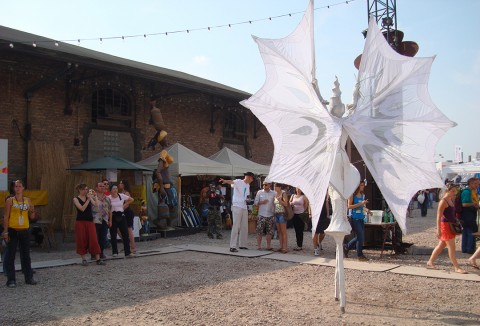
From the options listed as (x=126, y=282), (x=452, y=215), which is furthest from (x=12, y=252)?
(x=452, y=215)

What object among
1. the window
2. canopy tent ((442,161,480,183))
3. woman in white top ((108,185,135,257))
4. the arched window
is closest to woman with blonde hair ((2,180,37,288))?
woman in white top ((108,185,135,257))

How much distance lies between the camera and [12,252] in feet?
22.9

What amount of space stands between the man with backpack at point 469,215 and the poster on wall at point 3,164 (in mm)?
11652

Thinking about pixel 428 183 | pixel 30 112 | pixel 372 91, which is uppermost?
pixel 30 112

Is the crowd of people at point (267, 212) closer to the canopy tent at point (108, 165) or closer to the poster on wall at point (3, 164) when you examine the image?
the canopy tent at point (108, 165)

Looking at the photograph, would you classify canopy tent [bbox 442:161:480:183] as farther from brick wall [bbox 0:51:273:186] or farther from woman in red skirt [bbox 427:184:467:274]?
woman in red skirt [bbox 427:184:467:274]

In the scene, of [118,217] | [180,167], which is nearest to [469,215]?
[118,217]

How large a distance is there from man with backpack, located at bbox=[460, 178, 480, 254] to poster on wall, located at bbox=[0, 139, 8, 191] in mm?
11652

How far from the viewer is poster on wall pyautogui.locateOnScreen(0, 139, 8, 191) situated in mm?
12203

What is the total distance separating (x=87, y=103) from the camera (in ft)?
49.2

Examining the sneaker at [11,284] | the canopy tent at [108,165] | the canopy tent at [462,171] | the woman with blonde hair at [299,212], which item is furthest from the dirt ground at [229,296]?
the canopy tent at [462,171]

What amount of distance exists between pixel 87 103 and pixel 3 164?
367cm

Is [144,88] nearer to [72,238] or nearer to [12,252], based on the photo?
[72,238]

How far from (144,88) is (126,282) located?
36.0 feet
